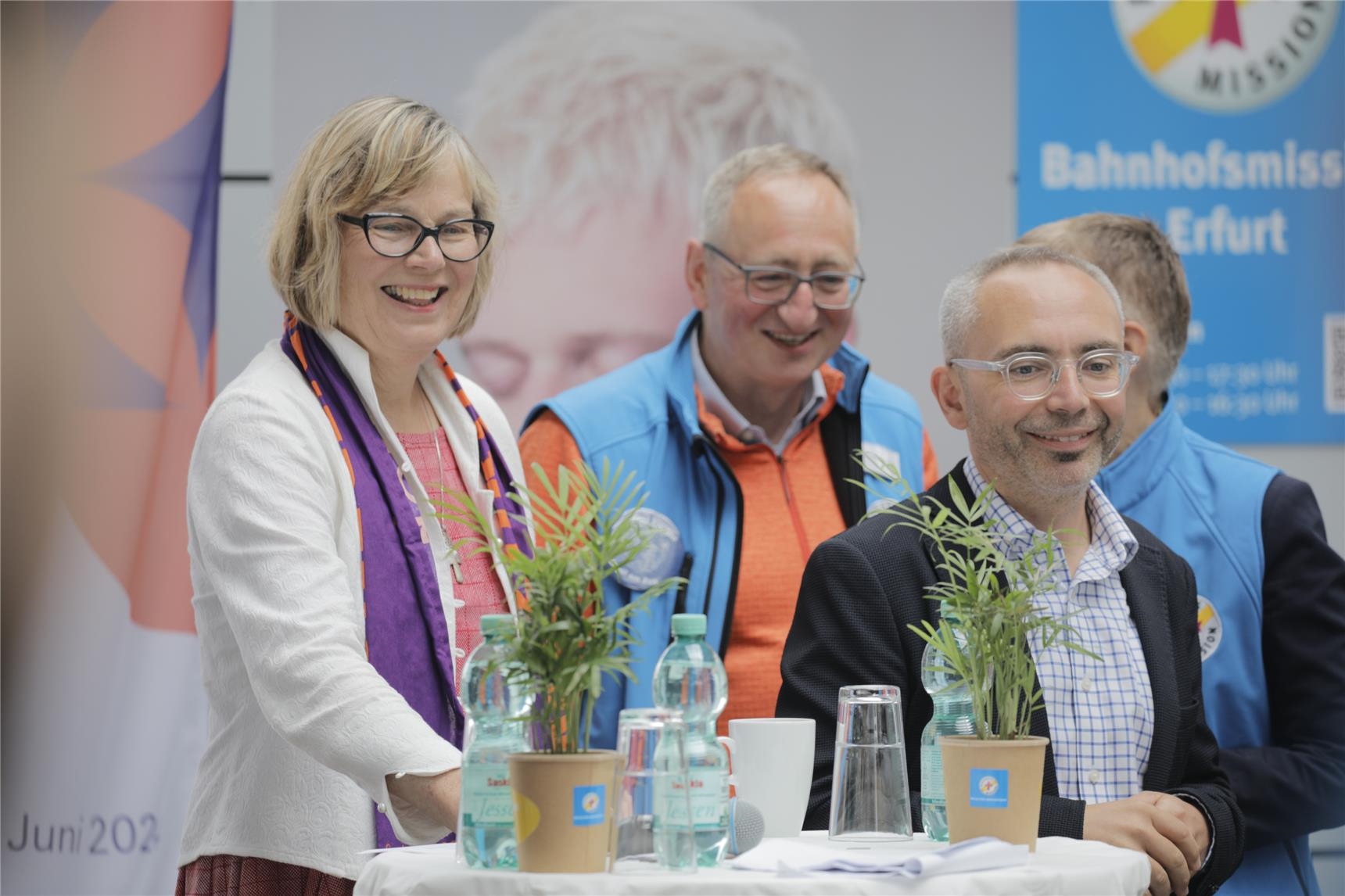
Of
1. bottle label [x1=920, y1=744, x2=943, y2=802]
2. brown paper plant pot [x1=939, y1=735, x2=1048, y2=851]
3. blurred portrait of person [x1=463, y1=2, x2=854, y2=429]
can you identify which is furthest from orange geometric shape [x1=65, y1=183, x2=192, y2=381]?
brown paper plant pot [x1=939, y1=735, x2=1048, y2=851]

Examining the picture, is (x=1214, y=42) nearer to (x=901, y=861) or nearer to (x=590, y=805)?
(x=901, y=861)

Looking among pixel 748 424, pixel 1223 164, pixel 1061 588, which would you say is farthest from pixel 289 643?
pixel 1223 164

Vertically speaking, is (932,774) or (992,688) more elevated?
(992,688)

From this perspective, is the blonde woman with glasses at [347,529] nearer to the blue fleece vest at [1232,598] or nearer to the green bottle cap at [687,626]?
the green bottle cap at [687,626]

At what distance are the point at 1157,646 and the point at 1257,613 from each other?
23.0 inches

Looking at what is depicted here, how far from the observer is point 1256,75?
4.02m

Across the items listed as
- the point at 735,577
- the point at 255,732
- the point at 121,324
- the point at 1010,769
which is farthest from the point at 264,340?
the point at 1010,769

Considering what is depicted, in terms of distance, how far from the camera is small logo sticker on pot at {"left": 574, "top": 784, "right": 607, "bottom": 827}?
146 centimetres

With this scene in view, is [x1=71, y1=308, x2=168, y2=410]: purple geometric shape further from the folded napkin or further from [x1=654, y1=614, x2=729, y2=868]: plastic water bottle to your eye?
the folded napkin

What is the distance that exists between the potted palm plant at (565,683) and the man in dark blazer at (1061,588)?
562mm

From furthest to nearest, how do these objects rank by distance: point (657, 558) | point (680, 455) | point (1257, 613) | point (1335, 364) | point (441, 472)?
point (1335, 364) → point (680, 455) → point (657, 558) → point (1257, 613) → point (441, 472)

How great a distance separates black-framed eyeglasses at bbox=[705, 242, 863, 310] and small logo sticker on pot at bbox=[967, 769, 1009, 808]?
1550mm

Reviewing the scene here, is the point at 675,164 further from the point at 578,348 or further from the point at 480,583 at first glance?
the point at 480,583

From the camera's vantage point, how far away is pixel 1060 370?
7.18 ft
